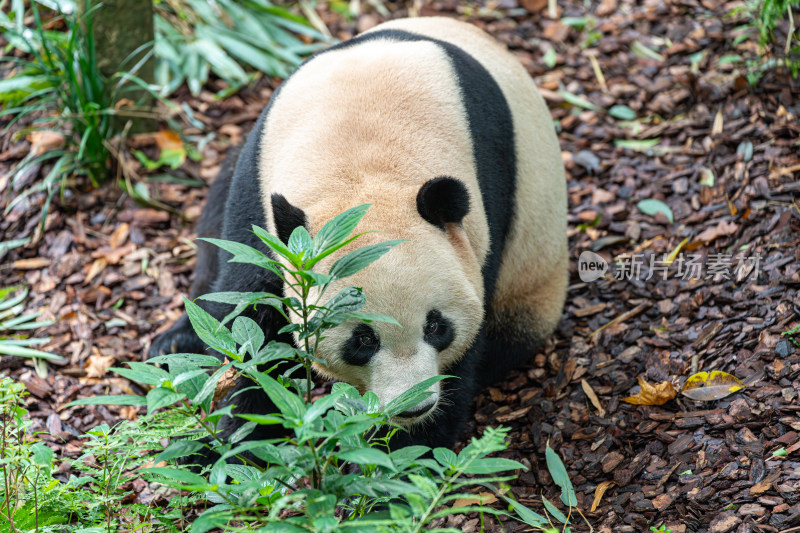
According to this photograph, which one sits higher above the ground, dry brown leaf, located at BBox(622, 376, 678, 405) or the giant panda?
the giant panda

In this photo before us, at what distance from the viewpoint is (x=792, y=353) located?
162 inches

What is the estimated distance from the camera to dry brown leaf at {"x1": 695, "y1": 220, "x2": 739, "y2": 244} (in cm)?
509

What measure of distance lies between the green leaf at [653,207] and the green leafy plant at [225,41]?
10.4ft

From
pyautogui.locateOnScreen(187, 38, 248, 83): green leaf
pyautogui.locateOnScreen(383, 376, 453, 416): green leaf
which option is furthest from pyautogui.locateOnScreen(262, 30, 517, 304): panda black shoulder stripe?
pyautogui.locateOnScreen(187, 38, 248, 83): green leaf

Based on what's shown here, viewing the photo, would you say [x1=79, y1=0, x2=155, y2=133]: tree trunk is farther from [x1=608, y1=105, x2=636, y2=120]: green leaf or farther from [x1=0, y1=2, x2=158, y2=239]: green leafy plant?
[x1=608, y1=105, x2=636, y2=120]: green leaf

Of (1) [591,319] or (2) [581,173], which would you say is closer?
(1) [591,319]

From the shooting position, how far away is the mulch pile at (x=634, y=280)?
12.6ft

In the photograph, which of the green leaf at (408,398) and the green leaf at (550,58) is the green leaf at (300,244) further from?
the green leaf at (550,58)

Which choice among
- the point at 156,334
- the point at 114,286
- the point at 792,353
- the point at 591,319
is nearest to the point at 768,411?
the point at 792,353

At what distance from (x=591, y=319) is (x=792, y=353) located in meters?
1.29

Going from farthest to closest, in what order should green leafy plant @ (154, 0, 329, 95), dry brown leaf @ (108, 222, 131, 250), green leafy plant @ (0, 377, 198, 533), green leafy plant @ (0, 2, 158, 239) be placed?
green leafy plant @ (154, 0, 329, 95)
dry brown leaf @ (108, 222, 131, 250)
green leafy plant @ (0, 2, 158, 239)
green leafy plant @ (0, 377, 198, 533)

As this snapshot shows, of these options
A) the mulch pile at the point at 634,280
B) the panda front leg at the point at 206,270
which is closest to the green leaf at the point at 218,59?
the mulch pile at the point at 634,280

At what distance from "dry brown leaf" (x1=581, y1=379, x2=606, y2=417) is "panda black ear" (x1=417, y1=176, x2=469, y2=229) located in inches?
62.8

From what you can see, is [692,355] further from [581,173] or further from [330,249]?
[330,249]
